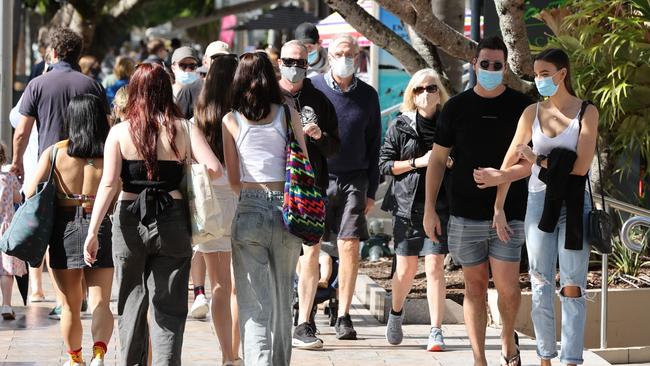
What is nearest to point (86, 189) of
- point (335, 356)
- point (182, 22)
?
point (335, 356)

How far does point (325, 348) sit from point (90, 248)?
2.46 metres

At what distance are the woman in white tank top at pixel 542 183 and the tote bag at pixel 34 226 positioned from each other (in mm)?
2378

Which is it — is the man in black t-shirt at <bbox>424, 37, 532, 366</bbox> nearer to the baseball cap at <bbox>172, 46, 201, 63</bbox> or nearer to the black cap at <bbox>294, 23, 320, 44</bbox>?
the black cap at <bbox>294, 23, 320, 44</bbox>

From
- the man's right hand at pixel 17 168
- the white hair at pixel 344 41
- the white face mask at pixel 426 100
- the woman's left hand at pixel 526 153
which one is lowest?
the man's right hand at pixel 17 168

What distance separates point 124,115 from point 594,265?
21.2 ft

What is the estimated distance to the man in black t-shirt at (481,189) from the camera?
7426mm

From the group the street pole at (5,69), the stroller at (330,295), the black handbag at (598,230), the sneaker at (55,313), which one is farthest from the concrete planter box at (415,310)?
the street pole at (5,69)

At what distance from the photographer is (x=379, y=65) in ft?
53.0

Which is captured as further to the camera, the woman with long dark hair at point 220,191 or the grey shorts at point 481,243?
the woman with long dark hair at point 220,191

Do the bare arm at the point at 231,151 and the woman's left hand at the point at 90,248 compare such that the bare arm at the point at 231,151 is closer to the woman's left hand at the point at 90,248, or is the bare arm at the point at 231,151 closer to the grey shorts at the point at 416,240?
the woman's left hand at the point at 90,248

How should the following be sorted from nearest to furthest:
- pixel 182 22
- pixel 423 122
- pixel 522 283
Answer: pixel 423 122 → pixel 522 283 → pixel 182 22

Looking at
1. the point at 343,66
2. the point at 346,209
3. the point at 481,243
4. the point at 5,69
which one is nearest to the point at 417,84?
the point at 343,66

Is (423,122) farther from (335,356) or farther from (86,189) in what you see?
(86,189)

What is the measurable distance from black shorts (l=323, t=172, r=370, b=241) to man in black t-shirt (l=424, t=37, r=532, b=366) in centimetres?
150
